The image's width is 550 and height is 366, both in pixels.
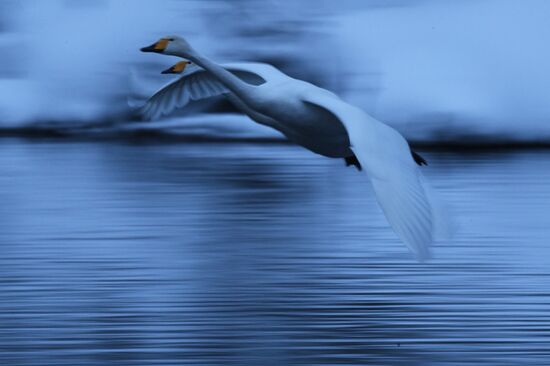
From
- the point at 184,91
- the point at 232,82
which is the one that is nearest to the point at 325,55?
the point at 184,91

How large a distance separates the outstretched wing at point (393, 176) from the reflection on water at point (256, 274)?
0.89 metres

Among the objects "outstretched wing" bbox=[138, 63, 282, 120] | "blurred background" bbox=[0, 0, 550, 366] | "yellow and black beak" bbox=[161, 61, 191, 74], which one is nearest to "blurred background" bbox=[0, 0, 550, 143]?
"blurred background" bbox=[0, 0, 550, 366]

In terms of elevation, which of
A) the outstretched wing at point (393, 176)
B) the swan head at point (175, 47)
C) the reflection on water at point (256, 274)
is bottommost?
the reflection on water at point (256, 274)

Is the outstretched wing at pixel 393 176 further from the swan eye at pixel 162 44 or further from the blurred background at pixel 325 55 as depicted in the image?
the blurred background at pixel 325 55

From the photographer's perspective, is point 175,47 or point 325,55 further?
point 325,55

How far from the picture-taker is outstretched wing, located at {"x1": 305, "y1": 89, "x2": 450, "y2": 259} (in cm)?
588

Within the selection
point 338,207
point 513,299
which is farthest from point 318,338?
point 338,207

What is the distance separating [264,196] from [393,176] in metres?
6.28

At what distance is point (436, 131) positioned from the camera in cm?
1900

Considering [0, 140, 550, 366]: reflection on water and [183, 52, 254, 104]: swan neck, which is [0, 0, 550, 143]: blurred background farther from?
[183, 52, 254, 104]: swan neck

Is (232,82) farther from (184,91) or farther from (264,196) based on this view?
(264,196)

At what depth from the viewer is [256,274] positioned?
29.1 feet

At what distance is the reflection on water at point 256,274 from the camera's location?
704cm

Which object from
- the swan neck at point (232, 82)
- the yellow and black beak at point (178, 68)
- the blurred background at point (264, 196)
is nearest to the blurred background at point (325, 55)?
the blurred background at point (264, 196)
